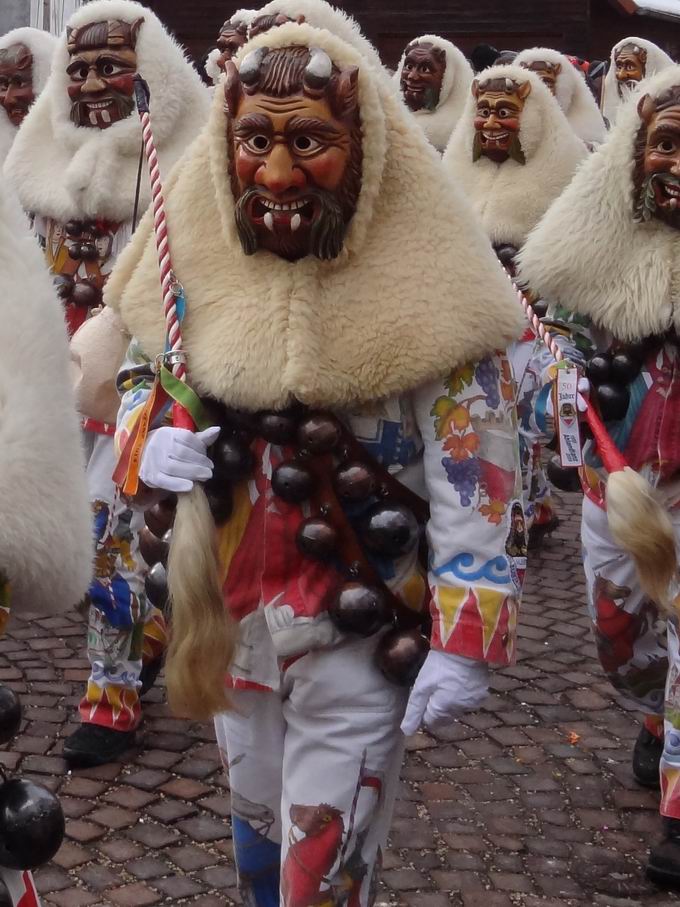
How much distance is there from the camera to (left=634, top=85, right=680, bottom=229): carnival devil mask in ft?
11.4

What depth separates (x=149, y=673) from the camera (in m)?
4.60

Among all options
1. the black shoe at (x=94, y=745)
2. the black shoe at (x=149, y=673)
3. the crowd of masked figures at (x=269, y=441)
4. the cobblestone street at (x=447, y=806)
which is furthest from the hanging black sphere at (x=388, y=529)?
the black shoe at (x=149, y=673)

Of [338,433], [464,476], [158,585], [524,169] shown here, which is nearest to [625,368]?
[464,476]

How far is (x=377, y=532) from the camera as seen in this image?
252 centimetres

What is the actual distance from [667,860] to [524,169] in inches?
154

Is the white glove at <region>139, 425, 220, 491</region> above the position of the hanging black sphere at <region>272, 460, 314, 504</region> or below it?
above

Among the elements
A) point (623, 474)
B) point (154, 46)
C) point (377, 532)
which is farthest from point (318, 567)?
point (154, 46)

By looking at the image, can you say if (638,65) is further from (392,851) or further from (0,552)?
(0,552)

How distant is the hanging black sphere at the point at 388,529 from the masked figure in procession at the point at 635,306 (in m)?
1.11

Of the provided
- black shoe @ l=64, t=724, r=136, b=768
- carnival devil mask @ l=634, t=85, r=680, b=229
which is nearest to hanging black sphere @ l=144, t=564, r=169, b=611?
black shoe @ l=64, t=724, r=136, b=768

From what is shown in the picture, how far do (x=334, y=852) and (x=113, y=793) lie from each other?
5.45ft

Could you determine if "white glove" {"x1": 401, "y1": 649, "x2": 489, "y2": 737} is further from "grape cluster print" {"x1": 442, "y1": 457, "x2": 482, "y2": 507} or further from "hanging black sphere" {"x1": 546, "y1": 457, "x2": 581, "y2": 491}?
"hanging black sphere" {"x1": 546, "y1": 457, "x2": 581, "y2": 491}

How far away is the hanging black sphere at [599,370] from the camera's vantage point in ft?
11.6

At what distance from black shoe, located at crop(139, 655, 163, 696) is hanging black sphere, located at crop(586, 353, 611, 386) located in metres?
1.99
